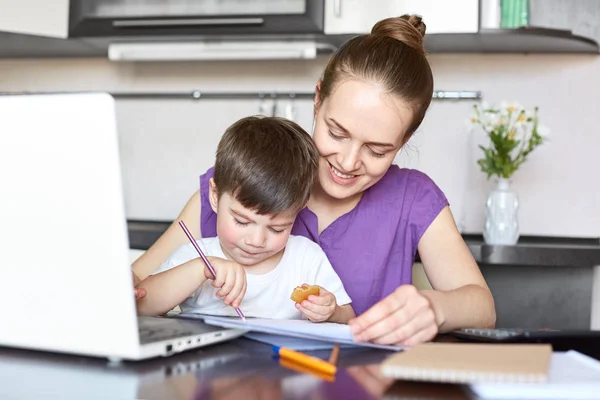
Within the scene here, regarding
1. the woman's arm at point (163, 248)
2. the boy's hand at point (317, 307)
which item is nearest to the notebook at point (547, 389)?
the boy's hand at point (317, 307)

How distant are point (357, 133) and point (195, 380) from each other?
0.72 meters

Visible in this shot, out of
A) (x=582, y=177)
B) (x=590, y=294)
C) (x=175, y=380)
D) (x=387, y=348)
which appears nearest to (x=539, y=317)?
(x=590, y=294)

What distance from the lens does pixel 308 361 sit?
88cm

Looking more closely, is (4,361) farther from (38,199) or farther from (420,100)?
(420,100)

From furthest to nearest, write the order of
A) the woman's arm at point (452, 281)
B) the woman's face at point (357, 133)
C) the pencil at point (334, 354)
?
the woman's face at point (357, 133), the woman's arm at point (452, 281), the pencil at point (334, 354)

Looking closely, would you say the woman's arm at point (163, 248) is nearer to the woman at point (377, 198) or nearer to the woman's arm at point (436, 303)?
the woman at point (377, 198)

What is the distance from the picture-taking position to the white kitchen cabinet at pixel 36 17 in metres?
2.59

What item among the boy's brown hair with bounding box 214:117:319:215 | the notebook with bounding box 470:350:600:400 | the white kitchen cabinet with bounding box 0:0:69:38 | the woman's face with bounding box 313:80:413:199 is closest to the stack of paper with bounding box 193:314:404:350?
the notebook with bounding box 470:350:600:400

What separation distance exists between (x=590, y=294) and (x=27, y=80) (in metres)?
2.23

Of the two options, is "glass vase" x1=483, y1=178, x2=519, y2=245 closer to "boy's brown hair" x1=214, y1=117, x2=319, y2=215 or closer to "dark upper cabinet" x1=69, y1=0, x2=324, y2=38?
"dark upper cabinet" x1=69, y1=0, x2=324, y2=38

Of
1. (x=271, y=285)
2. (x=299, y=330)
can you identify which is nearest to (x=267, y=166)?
(x=271, y=285)

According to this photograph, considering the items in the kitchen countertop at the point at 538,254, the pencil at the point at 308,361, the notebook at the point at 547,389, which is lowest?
the kitchen countertop at the point at 538,254

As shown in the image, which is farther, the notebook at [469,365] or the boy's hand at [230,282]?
the boy's hand at [230,282]

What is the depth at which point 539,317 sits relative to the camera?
8.30 ft
